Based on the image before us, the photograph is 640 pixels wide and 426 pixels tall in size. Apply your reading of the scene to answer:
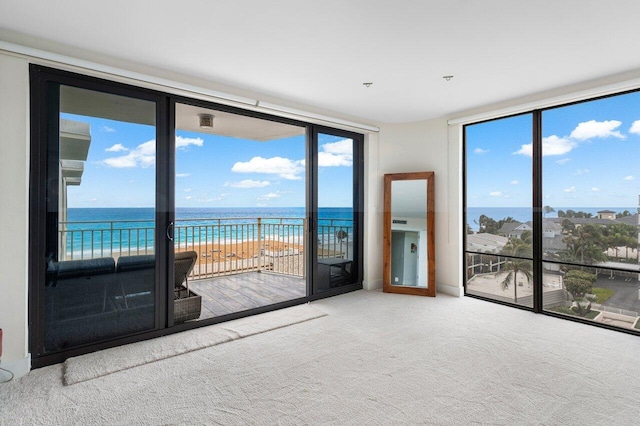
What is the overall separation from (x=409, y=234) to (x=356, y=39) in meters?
2.93

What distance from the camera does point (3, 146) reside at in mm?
2234

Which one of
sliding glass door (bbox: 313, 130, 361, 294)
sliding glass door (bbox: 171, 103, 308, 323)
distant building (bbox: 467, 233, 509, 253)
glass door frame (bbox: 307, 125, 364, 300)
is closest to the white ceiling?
sliding glass door (bbox: 171, 103, 308, 323)

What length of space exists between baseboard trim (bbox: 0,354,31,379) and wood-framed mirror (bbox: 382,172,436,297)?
3.74 metres

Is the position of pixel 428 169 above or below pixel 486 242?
above

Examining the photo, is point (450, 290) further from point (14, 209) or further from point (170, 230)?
point (14, 209)

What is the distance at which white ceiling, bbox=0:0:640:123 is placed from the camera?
1965 millimetres

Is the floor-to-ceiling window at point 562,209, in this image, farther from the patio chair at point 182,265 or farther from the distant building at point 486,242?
the patio chair at point 182,265

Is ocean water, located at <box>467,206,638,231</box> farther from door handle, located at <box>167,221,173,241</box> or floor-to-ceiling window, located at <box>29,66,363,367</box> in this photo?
door handle, located at <box>167,221,173,241</box>

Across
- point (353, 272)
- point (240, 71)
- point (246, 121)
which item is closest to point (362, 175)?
point (353, 272)

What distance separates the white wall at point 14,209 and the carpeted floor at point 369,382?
0.29 m

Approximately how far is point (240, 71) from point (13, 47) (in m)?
1.54

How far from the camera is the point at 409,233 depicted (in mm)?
4613

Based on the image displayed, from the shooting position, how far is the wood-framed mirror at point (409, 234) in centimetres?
444

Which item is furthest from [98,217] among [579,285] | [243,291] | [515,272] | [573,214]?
[579,285]
